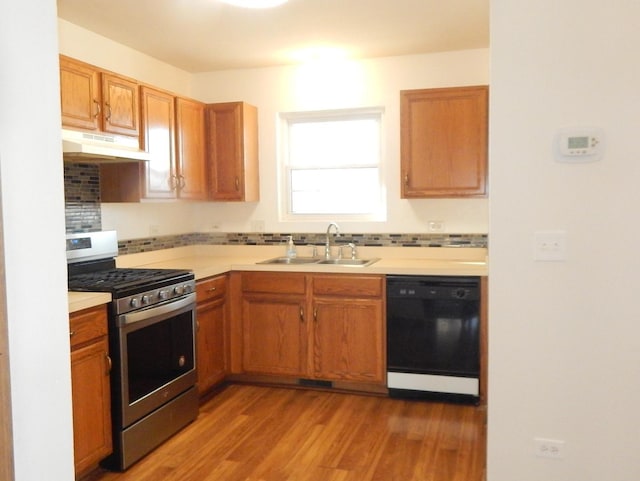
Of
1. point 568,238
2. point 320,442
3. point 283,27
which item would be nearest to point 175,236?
point 283,27

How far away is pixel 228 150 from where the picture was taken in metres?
4.36

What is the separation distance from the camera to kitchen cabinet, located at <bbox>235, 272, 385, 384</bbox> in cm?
383

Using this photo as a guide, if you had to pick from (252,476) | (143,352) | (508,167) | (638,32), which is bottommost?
(252,476)

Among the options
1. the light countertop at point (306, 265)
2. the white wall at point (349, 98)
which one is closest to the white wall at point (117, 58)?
the white wall at point (349, 98)

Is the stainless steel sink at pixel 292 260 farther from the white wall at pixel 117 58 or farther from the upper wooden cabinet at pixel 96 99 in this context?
the white wall at pixel 117 58

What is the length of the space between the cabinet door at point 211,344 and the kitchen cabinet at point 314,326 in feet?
0.59

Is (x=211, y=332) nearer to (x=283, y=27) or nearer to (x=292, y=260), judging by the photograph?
(x=292, y=260)

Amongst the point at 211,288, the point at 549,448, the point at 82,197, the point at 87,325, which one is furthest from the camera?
the point at 211,288

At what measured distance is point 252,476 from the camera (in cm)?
277

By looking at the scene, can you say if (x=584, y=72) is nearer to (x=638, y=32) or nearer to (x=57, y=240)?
(x=638, y=32)

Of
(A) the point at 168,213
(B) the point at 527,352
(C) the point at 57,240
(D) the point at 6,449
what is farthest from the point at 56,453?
(A) the point at 168,213

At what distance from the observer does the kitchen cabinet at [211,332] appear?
12.1 ft

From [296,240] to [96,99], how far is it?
1951 mm

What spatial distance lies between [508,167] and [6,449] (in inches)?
75.0
